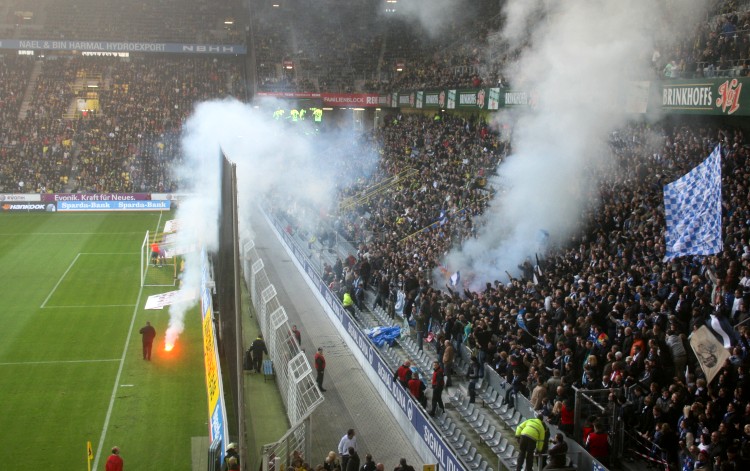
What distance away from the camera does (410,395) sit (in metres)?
12.2

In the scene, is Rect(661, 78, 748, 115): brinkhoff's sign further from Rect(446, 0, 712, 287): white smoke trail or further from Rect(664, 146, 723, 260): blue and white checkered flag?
Rect(664, 146, 723, 260): blue and white checkered flag

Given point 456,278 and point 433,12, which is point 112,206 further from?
point 456,278

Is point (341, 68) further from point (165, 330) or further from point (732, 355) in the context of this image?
point (732, 355)

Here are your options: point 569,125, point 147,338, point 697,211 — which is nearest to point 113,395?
point 147,338

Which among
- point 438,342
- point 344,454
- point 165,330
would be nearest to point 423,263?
point 438,342

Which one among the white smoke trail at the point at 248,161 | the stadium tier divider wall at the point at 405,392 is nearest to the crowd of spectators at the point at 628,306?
the stadium tier divider wall at the point at 405,392

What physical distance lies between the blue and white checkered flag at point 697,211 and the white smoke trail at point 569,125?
572 centimetres

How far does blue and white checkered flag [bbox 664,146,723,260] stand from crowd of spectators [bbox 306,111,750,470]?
49cm

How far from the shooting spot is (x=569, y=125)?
19.9 metres

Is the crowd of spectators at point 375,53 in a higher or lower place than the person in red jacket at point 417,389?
higher

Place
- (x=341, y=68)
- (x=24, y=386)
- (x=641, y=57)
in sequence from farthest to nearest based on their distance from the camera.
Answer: (x=341, y=68) < (x=641, y=57) < (x=24, y=386)

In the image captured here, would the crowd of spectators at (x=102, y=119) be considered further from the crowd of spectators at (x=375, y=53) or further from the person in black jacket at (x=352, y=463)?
the person in black jacket at (x=352, y=463)

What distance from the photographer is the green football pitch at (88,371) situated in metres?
12.9

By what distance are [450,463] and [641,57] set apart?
41.3 ft
